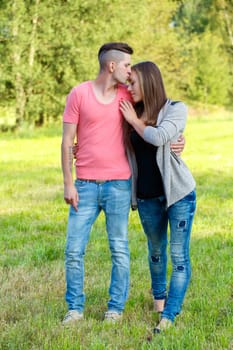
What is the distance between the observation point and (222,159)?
1524cm

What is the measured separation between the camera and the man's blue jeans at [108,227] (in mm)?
4367

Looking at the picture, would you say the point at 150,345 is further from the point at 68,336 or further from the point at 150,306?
the point at 150,306

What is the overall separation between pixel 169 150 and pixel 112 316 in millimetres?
1317

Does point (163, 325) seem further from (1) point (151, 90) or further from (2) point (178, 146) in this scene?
(1) point (151, 90)

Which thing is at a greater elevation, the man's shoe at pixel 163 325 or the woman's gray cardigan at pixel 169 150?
the woman's gray cardigan at pixel 169 150

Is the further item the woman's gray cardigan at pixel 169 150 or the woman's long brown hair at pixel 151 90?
the woman's long brown hair at pixel 151 90

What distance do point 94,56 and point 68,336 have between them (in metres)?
20.3

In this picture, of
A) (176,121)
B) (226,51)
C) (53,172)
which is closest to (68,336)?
(176,121)

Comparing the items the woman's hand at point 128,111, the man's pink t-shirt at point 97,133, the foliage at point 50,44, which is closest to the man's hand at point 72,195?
the man's pink t-shirt at point 97,133

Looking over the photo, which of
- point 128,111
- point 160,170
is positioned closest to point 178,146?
point 160,170

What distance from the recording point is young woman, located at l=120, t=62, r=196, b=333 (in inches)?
164

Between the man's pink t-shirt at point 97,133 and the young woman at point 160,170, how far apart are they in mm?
81

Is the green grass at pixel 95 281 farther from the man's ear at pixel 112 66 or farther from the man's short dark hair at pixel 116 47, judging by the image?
the man's short dark hair at pixel 116 47

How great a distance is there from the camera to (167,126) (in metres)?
4.07
